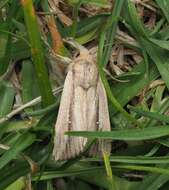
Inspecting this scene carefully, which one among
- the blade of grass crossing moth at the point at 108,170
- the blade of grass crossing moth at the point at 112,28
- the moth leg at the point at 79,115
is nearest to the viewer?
the blade of grass crossing moth at the point at 108,170

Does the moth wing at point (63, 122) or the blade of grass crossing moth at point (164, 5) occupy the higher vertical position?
the blade of grass crossing moth at point (164, 5)

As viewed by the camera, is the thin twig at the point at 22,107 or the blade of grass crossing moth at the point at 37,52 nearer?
the blade of grass crossing moth at the point at 37,52

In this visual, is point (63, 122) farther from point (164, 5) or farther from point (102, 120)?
point (164, 5)

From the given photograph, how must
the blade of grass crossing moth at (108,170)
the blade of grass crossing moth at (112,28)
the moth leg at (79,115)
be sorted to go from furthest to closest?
the blade of grass crossing moth at (112,28)
the moth leg at (79,115)
the blade of grass crossing moth at (108,170)

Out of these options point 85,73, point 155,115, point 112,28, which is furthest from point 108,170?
point 112,28

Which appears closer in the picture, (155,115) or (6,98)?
(155,115)

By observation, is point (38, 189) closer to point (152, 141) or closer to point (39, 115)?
point (39, 115)

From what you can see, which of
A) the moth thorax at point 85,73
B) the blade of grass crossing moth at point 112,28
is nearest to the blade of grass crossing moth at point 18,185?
the moth thorax at point 85,73

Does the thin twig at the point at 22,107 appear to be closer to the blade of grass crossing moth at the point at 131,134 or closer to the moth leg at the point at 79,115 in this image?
the moth leg at the point at 79,115
